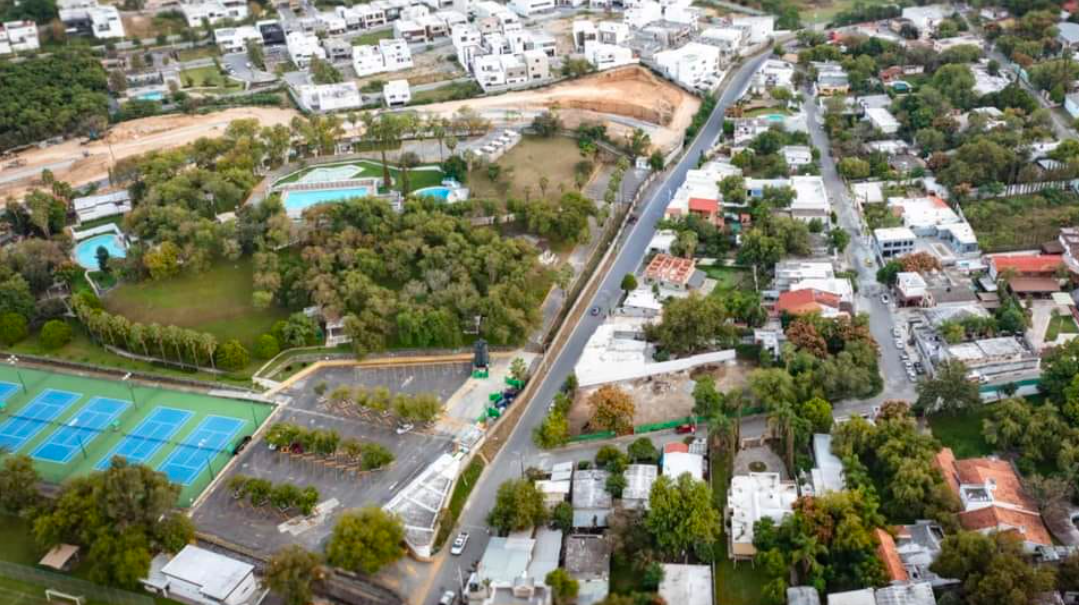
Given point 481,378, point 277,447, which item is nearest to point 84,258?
point 277,447

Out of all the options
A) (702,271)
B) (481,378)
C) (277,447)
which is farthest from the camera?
(702,271)

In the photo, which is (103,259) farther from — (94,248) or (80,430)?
(80,430)

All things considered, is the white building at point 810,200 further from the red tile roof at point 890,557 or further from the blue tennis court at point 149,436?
the blue tennis court at point 149,436

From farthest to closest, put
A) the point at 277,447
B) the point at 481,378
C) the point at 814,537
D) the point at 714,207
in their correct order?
1. the point at 714,207
2. the point at 481,378
3. the point at 277,447
4. the point at 814,537

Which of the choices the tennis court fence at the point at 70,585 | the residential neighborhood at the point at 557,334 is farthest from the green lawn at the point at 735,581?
the tennis court fence at the point at 70,585

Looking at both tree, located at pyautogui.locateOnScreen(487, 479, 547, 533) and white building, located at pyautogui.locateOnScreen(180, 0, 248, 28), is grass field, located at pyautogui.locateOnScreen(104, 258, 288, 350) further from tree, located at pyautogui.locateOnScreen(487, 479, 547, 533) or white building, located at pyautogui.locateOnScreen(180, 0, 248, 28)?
white building, located at pyautogui.locateOnScreen(180, 0, 248, 28)

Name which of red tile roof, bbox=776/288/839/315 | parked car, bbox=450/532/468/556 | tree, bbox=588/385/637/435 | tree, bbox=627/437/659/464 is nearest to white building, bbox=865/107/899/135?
red tile roof, bbox=776/288/839/315

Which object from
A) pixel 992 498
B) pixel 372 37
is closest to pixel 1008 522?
pixel 992 498

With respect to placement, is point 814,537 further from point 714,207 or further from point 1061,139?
point 1061,139
